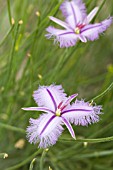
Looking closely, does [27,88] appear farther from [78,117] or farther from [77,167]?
[78,117]

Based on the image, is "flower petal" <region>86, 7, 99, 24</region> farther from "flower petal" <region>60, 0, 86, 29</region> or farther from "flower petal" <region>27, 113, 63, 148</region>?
"flower petal" <region>27, 113, 63, 148</region>

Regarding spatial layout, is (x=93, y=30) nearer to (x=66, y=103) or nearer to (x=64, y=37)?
(x=64, y=37)

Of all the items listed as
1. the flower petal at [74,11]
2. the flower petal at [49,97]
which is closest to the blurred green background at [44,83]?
the flower petal at [74,11]

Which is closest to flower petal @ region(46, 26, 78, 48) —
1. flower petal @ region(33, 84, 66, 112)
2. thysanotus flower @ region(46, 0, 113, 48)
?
thysanotus flower @ region(46, 0, 113, 48)

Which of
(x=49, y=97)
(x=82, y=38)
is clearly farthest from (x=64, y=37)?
(x=49, y=97)

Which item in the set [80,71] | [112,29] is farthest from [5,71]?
[112,29]

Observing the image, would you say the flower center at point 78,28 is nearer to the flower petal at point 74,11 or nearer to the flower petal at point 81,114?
the flower petal at point 74,11
